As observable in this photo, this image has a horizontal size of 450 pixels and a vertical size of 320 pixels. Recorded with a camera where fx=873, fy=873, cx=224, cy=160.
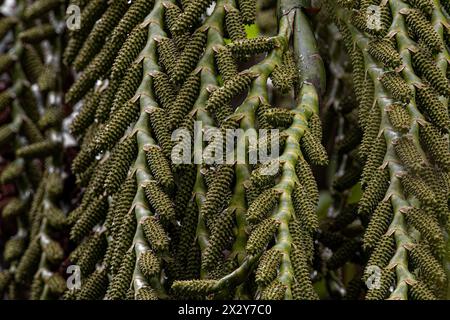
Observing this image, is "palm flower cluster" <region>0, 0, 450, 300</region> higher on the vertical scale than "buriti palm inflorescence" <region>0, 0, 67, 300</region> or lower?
higher

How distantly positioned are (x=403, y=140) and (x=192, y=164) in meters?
0.37

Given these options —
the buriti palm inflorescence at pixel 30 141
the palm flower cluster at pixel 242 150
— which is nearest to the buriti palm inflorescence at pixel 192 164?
the palm flower cluster at pixel 242 150

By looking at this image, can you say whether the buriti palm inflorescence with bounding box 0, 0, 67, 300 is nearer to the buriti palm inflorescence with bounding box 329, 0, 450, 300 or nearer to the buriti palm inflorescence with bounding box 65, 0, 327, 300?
the buriti palm inflorescence with bounding box 65, 0, 327, 300

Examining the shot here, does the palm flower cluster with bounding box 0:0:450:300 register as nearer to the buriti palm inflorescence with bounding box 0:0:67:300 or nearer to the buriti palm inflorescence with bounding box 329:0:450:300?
the buriti palm inflorescence with bounding box 329:0:450:300

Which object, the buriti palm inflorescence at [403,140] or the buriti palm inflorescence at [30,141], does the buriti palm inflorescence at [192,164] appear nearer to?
the buriti palm inflorescence at [403,140]

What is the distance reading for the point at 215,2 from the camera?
168 cm

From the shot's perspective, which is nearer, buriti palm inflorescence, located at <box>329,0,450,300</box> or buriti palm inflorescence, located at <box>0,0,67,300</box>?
buriti palm inflorescence, located at <box>329,0,450,300</box>

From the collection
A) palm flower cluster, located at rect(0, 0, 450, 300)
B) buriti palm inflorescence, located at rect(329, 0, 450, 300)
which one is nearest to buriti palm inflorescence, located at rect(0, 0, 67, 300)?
palm flower cluster, located at rect(0, 0, 450, 300)

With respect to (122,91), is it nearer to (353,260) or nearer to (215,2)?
(215,2)

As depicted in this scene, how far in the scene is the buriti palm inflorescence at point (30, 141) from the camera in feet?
7.20

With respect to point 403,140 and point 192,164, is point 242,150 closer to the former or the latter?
point 192,164

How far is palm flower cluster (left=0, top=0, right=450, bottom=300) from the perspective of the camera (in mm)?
1426
